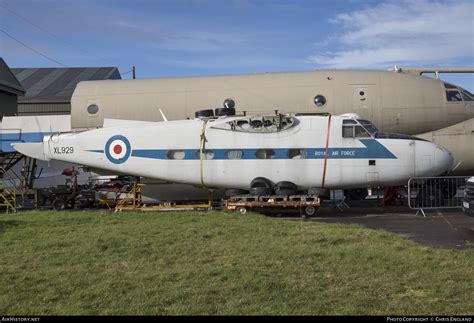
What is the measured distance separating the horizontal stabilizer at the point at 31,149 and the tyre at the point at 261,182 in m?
6.99

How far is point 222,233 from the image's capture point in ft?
30.6

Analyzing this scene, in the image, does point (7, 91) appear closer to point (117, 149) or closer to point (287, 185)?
point (117, 149)

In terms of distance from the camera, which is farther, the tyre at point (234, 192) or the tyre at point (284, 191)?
the tyre at point (234, 192)

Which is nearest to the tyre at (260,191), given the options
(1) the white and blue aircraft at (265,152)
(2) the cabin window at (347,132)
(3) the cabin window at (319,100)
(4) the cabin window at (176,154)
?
(1) the white and blue aircraft at (265,152)

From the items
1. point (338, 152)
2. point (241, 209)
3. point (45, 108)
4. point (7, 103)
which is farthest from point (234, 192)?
point (45, 108)

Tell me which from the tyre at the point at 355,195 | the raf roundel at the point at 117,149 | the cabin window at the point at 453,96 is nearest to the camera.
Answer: the raf roundel at the point at 117,149

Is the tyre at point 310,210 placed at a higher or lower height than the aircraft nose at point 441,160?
lower

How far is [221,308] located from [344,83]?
508 inches

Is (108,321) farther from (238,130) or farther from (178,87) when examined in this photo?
(178,87)

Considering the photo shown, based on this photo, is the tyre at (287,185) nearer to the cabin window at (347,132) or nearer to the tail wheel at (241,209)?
the tail wheel at (241,209)

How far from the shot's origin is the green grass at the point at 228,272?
5012mm

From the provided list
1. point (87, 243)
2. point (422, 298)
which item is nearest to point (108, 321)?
point (422, 298)

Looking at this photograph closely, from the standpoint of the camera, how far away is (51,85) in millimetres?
46531

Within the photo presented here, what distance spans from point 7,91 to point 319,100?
23.2 metres
